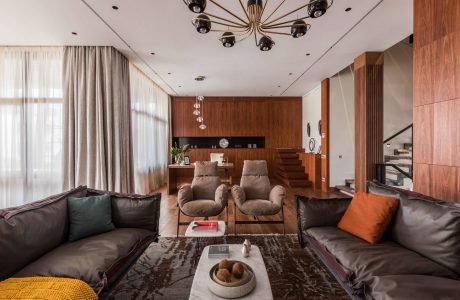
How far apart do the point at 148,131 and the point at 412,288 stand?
19.5 ft

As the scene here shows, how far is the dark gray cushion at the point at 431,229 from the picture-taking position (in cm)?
149

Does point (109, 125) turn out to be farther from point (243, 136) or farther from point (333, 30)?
point (243, 136)

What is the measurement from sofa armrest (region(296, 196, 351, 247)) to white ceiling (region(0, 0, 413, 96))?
250 centimetres

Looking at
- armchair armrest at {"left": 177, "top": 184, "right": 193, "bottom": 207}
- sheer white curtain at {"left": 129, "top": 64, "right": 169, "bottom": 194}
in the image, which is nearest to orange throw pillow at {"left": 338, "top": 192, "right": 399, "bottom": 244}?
armchair armrest at {"left": 177, "top": 184, "right": 193, "bottom": 207}

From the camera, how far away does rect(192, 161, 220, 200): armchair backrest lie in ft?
11.7

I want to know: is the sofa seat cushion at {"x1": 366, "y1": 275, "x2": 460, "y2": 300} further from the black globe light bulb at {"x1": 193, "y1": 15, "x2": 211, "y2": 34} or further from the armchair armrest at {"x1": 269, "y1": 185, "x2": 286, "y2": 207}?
the black globe light bulb at {"x1": 193, "y1": 15, "x2": 211, "y2": 34}

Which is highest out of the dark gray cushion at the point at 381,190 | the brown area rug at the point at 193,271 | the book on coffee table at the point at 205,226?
the dark gray cushion at the point at 381,190

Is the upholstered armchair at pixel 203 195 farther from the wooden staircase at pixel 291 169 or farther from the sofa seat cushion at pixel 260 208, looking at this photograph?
the wooden staircase at pixel 291 169

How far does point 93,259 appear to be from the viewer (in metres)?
1.64

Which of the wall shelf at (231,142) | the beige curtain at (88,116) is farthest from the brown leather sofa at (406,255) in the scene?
the wall shelf at (231,142)

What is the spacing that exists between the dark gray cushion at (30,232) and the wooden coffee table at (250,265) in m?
1.26

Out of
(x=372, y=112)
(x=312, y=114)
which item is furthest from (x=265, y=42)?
(x=312, y=114)

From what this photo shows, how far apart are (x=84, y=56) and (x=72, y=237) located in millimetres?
3307

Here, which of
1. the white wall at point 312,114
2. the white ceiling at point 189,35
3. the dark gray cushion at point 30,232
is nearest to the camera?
the dark gray cushion at point 30,232
